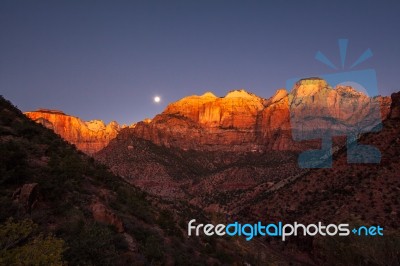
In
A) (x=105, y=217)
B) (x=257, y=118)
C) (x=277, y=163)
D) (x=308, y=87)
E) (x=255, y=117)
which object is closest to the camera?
(x=105, y=217)

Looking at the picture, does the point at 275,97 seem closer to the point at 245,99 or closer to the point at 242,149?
the point at 245,99

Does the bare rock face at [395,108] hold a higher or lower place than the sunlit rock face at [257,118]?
lower

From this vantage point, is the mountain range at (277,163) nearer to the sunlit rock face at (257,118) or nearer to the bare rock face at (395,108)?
the bare rock face at (395,108)

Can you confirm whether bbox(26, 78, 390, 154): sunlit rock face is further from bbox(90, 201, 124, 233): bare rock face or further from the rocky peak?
bbox(90, 201, 124, 233): bare rock face

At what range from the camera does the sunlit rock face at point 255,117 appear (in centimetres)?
14525

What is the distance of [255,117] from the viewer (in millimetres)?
179250

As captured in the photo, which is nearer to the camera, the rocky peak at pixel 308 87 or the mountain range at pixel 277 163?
the mountain range at pixel 277 163

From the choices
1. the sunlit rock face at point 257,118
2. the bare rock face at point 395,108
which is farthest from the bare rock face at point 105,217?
the sunlit rock face at point 257,118

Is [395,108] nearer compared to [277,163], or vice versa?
[395,108]

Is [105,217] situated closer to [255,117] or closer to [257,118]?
[257,118]

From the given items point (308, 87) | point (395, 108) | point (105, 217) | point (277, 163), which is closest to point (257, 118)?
point (308, 87)

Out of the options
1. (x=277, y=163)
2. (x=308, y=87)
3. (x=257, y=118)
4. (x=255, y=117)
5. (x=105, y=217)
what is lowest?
(x=105, y=217)

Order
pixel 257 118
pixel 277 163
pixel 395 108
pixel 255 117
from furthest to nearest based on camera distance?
pixel 255 117
pixel 257 118
pixel 277 163
pixel 395 108

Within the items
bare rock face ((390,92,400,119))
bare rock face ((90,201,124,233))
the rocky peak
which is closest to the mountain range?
bare rock face ((390,92,400,119))
